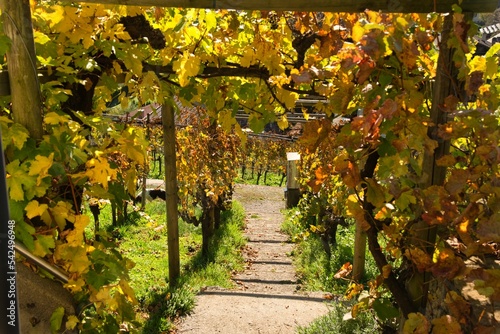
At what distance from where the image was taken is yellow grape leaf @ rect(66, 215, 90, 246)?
141 cm

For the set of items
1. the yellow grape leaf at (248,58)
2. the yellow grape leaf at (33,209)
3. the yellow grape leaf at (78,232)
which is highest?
the yellow grape leaf at (248,58)

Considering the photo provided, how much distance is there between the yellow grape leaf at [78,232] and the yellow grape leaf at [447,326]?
1.15 metres

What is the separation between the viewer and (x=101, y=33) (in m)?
1.96

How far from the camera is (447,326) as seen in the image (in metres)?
1.26

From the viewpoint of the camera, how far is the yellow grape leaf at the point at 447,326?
124cm

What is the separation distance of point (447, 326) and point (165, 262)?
244 inches

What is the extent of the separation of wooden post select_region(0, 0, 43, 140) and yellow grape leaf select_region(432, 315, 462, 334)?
139cm

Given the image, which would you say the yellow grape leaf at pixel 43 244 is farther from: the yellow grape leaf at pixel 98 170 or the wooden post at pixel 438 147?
the wooden post at pixel 438 147

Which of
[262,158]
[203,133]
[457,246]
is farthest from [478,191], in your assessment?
[262,158]

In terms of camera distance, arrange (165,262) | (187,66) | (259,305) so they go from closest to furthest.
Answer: (187,66)
(259,305)
(165,262)

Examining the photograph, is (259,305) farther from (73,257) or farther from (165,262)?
(73,257)

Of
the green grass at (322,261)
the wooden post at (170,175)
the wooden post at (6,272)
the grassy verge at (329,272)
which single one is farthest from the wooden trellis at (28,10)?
the green grass at (322,261)

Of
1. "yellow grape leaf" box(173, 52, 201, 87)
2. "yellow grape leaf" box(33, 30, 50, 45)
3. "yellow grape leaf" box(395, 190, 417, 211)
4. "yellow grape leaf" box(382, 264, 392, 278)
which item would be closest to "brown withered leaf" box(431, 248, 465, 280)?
"yellow grape leaf" box(395, 190, 417, 211)

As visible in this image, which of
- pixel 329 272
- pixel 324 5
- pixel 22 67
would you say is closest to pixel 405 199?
pixel 324 5
